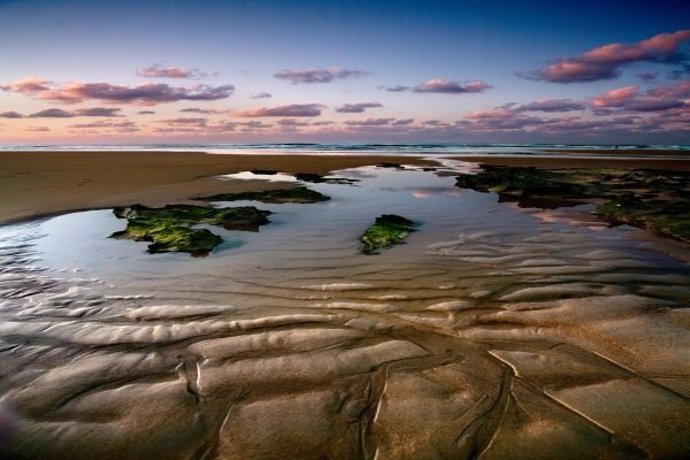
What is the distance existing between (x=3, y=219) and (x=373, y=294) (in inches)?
347

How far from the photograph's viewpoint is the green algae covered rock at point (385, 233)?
22.3ft

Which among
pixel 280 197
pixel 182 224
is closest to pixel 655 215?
pixel 280 197

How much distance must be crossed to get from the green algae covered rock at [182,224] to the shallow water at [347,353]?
39cm

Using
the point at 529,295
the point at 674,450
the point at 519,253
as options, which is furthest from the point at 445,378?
the point at 519,253

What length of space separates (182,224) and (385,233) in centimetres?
399

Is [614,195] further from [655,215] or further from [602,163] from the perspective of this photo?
[602,163]

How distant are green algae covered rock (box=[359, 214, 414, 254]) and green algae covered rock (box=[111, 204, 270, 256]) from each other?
2.38 metres

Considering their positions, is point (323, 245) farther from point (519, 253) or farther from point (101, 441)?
point (101, 441)

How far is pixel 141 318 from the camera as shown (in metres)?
4.13

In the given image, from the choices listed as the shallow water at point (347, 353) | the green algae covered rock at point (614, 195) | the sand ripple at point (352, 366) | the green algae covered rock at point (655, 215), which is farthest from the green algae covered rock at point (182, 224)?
the green algae covered rock at point (655, 215)

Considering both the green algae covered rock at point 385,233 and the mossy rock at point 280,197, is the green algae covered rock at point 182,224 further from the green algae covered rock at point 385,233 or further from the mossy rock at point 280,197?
the green algae covered rock at point 385,233

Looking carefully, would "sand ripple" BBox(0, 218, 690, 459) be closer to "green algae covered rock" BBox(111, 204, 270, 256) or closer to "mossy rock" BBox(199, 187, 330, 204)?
"green algae covered rock" BBox(111, 204, 270, 256)

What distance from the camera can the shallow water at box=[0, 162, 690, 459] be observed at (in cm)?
252

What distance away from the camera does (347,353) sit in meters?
3.45
